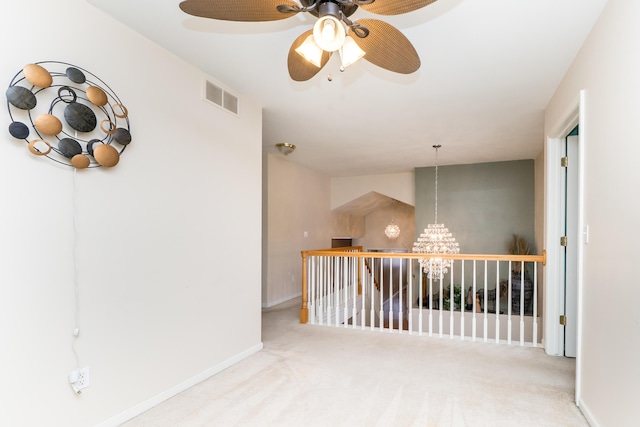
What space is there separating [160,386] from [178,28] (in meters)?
2.36

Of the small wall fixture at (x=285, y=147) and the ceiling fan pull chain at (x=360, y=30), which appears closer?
the ceiling fan pull chain at (x=360, y=30)

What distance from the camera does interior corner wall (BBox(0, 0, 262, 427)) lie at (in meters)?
1.72

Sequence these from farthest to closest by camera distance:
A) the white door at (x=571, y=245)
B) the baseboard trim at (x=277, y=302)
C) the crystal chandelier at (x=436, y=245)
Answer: the baseboard trim at (x=277, y=302) < the crystal chandelier at (x=436, y=245) < the white door at (x=571, y=245)

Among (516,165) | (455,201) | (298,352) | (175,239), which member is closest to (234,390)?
(298,352)

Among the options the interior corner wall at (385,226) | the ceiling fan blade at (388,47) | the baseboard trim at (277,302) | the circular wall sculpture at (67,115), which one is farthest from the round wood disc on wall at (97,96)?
the interior corner wall at (385,226)

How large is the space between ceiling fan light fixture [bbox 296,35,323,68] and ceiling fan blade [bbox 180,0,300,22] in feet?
0.52

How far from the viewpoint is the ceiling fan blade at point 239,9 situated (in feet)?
4.78

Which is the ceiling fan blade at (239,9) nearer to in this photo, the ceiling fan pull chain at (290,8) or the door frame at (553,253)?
the ceiling fan pull chain at (290,8)

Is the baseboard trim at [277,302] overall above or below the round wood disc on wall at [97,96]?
below

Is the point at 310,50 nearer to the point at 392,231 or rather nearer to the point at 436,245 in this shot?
the point at 436,245

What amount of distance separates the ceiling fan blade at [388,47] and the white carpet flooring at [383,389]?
2.07 metres

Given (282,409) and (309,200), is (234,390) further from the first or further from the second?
(309,200)

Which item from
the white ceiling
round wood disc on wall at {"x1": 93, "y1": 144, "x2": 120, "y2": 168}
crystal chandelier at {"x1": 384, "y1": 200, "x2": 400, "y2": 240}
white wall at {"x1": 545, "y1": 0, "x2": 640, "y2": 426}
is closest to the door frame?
the white ceiling

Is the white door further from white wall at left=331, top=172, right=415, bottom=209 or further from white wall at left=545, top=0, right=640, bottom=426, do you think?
white wall at left=331, top=172, right=415, bottom=209
